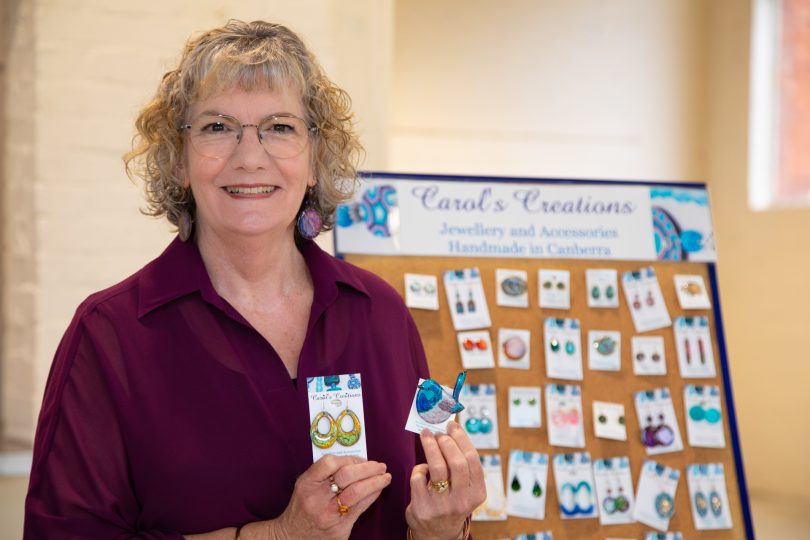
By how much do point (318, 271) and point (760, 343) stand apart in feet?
10.5

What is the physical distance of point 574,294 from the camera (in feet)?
7.80

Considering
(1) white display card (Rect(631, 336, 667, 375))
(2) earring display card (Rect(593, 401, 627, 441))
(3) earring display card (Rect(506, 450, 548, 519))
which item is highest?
(1) white display card (Rect(631, 336, 667, 375))

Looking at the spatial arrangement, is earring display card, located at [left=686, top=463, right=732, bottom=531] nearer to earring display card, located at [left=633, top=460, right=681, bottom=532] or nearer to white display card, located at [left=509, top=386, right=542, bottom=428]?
earring display card, located at [left=633, top=460, right=681, bottom=532]

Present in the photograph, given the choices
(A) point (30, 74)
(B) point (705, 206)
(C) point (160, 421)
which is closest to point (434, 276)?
(B) point (705, 206)

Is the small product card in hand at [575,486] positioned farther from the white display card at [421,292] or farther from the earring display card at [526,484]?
the white display card at [421,292]

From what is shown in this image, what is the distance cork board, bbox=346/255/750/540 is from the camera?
2.25 m

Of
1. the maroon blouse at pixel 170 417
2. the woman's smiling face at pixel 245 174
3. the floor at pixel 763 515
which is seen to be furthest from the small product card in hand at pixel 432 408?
the floor at pixel 763 515

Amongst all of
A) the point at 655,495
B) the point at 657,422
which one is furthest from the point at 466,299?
the point at 655,495

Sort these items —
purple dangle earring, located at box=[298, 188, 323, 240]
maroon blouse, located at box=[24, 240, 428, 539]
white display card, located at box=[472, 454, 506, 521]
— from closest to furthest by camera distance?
maroon blouse, located at box=[24, 240, 428, 539]
purple dangle earring, located at box=[298, 188, 323, 240]
white display card, located at box=[472, 454, 506, 521]

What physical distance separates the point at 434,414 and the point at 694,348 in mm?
1166

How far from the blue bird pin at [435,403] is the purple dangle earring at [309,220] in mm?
420

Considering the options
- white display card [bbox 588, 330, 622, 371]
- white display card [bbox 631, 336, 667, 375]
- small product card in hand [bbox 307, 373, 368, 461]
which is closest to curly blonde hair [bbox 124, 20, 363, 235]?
small product card in hand [bbox 307, 373, 368, 461]

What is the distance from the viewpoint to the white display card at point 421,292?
2285mm

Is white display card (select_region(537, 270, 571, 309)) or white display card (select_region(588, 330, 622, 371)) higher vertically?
white display card (select_region(537, 270, 571, 309))
